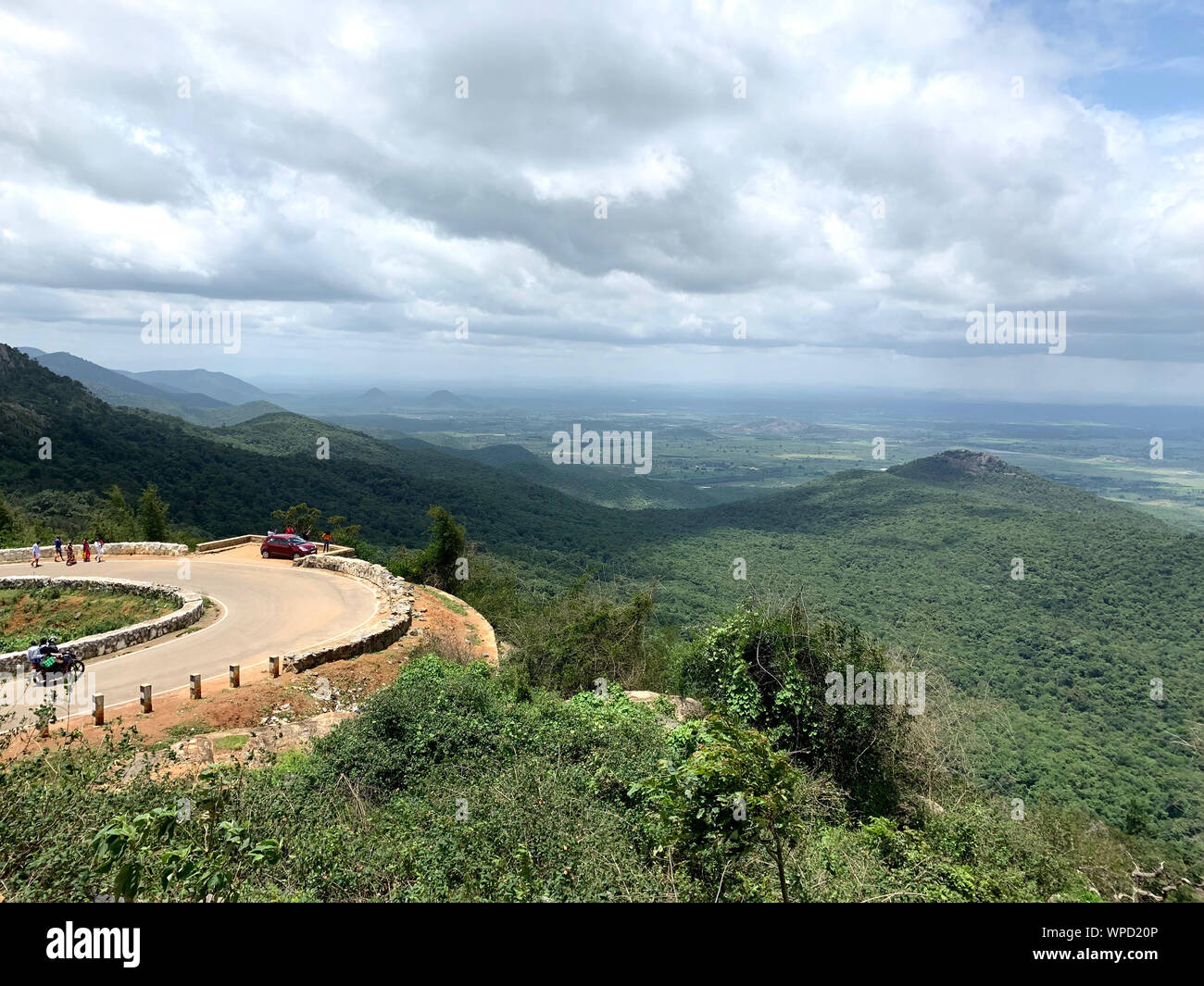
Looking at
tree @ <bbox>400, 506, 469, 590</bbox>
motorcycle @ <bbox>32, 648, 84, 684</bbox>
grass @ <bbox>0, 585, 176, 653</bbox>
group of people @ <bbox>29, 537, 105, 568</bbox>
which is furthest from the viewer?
tree @ <bbox>400, 506, 469, 590</bbox>

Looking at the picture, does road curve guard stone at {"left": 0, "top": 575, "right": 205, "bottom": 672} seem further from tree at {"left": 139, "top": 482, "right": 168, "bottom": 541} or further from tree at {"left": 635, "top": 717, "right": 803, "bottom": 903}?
tree at {"left": 635, "top": 717, "right": 803, "bottom": 903}

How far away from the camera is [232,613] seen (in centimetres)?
1778

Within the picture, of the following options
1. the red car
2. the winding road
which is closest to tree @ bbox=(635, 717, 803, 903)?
the winding road

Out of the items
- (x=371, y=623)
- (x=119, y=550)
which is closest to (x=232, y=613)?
(x=371, y=623)

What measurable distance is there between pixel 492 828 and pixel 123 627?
1514 cm

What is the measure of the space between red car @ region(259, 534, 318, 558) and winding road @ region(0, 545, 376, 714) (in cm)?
37

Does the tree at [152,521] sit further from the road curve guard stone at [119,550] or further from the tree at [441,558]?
the tree at [441,558]

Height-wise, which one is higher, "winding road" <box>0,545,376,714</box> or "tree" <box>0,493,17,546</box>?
"tree" <box>0,493,17,546</box>

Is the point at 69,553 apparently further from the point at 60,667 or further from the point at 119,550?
the point at 60,667

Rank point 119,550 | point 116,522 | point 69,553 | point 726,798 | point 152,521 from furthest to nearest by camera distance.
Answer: point 116,522
point 152,521
point 119,550
point 69,553
point 726,798

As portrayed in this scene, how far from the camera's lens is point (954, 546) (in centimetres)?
7519

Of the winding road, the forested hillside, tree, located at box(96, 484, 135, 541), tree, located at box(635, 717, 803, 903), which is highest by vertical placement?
tree, located at box(635, 717, 803, 903)

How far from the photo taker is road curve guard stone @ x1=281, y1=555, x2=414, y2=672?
1466 centimetres
